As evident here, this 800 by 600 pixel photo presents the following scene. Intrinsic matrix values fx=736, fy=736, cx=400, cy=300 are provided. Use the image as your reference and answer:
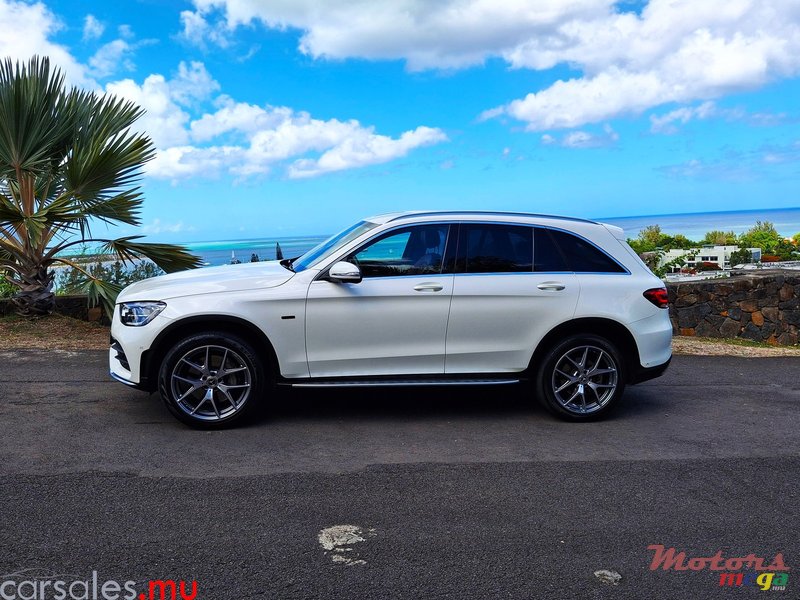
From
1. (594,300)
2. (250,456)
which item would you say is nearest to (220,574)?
(250,456)

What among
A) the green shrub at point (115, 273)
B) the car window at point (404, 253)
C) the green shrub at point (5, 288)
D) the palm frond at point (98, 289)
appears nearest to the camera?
the car window at point (404, 253)

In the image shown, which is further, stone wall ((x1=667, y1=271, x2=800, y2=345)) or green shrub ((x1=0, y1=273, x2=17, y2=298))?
stone wall ((x1=667, y1=271, x2=800, y2=345))

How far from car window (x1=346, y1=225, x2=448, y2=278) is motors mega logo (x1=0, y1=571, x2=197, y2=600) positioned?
10.2 ft

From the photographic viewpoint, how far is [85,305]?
10.9 meters

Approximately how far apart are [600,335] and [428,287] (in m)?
1.54

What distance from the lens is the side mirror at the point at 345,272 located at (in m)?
5.62

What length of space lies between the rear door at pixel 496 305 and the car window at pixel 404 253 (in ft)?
0.63

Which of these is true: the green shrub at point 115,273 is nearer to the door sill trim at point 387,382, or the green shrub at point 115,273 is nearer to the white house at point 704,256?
the door sill trim at point 387,382

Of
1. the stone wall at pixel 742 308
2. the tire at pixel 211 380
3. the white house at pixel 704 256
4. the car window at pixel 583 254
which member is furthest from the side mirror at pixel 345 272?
the white house at pixel 704 256

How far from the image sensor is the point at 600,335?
244 inches

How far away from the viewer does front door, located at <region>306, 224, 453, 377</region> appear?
5812 millimetres

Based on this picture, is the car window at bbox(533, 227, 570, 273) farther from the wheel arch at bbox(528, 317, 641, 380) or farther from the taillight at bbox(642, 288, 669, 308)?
the taillight at bbox(642, 288, 669, 308)

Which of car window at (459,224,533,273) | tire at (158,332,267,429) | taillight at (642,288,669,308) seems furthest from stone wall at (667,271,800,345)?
tire at (158,332,267,429)

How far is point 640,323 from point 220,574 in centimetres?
409
